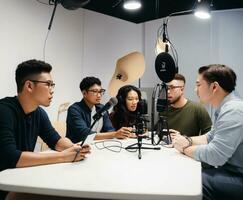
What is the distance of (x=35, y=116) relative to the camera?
1.80 metres

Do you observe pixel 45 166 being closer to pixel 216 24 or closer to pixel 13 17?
pixel 13 17

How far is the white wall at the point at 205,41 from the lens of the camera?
12.0ft

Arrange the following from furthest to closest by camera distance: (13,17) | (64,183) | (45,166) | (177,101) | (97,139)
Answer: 1. (13,17)
2. (177,101)
3. (97,139)
4. (45,166)
5. (64,183)

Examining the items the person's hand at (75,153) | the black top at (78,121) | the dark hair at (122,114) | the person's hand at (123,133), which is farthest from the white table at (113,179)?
the dark hair at (122,114)

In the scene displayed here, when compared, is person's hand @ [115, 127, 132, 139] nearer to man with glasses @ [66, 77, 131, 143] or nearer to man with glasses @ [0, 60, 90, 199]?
man with glasses @ [66, 77, 131, 143]

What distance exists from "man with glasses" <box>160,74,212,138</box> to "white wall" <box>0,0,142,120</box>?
159 centimetres

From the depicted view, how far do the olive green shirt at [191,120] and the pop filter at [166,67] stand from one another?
69 centimetres

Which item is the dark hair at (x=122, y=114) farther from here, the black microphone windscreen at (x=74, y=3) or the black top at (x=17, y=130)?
the black top at (x=17, y=130)

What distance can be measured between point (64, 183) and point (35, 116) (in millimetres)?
774

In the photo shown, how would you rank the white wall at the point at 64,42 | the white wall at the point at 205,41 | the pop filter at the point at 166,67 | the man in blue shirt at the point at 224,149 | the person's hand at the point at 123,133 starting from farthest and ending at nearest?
Answer: 1. the white wall at the point at 205,41
2. the white wall at the point at 64,42
3. the person's hand at the point at 123,133
4. the pop filter at the point at 166,67
5. the man in blue shirt at the point at 224,149

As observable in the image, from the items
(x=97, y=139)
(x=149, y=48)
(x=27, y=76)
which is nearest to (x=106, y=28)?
(x=149, y=48)

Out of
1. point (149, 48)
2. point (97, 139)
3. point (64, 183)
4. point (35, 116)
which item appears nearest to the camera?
point (64, 183)

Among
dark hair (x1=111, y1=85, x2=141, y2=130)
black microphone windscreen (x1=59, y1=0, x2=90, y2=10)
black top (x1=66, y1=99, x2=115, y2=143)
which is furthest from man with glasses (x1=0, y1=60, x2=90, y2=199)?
dark hair (x1=111, y1=85, x2=141, y2=130)

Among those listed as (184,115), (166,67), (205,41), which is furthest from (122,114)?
(205,41)
